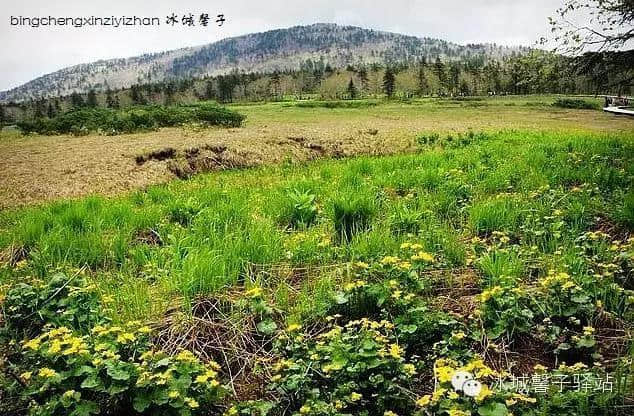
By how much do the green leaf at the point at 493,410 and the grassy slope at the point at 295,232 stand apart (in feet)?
5.71

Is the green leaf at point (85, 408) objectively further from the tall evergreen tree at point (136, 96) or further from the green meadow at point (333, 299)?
the tall evergreen tree at point (136, 96)

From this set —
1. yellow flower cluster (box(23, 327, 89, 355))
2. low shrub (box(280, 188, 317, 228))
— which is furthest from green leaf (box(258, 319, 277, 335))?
low shrub (box(280, 188, 317, 228))

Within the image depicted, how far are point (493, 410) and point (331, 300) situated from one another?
1.76 m

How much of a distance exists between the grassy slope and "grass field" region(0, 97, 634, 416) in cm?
3

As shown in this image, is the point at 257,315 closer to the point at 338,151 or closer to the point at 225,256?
the point at 225,256

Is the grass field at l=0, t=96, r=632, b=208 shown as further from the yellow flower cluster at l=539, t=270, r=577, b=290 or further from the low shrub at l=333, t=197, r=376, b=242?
the yellow flower cluster at l=539, t=270, r=577, b=290

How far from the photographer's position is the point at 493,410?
2.61m

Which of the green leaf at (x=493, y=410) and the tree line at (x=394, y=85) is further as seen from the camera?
the tree line at (x=394, y=85)

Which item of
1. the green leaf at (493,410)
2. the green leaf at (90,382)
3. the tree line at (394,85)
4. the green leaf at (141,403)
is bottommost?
the green leaf at (141,403)

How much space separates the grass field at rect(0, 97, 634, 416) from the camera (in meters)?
2.97

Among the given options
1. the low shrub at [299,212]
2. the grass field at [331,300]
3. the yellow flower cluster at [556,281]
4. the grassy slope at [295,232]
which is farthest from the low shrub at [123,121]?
the yellow flower cluster at [556,281]

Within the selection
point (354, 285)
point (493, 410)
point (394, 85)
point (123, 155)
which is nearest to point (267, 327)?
point (354, 285)

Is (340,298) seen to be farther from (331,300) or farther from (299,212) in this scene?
(299,212)

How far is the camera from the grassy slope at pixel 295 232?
4602mm
